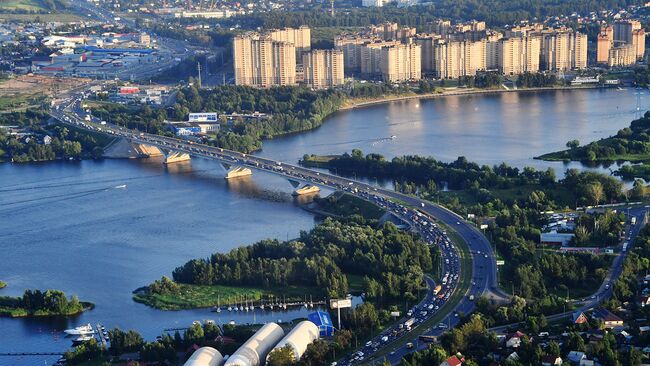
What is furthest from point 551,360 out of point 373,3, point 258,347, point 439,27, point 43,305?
point 373,3

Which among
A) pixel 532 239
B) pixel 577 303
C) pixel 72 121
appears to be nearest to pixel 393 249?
pixel 532 239

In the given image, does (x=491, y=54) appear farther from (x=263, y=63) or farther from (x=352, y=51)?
(x=263, y=63)

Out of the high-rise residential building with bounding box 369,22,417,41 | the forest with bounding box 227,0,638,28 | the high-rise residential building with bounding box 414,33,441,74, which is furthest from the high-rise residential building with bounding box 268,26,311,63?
the forest with bounding box 227,0,638,28

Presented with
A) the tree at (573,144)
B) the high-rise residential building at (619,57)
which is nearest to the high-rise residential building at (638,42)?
the high-rise residential building at (619,57)

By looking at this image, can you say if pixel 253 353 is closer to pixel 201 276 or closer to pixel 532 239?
pixel 201 276

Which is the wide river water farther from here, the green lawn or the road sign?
the road sign

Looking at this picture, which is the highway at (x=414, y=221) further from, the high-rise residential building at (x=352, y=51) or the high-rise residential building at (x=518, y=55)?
the high-rise residential building at (x=518, y=55)
